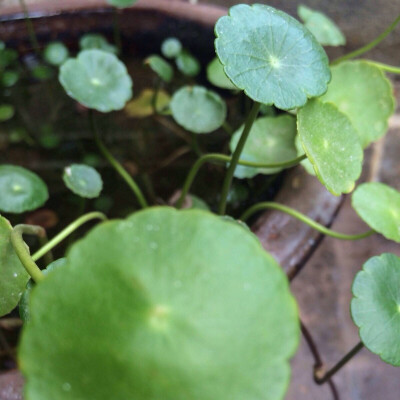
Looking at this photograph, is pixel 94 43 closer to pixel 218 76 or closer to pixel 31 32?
pixel 31 32

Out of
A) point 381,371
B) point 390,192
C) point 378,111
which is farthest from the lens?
point 381,371

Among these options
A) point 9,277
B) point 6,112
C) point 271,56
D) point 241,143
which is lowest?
point 6,112

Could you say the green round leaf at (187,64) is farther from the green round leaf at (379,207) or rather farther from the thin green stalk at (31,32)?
the green round leaf at (379,207)

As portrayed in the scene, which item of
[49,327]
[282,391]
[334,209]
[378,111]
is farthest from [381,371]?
[49,327]

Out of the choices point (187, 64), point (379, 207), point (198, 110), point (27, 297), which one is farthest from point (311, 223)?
point (187, 64)

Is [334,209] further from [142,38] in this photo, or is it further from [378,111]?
[142,38]

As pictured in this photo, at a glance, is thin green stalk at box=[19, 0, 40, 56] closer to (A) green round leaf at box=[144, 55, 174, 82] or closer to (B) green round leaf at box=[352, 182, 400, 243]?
(A) green round leaf at box=[144, 55, 174, 82]
